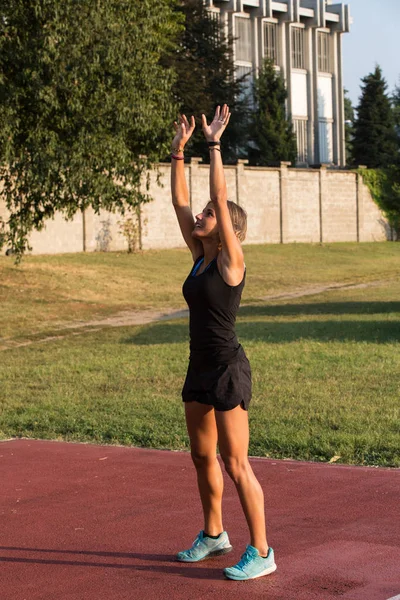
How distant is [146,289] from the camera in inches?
1358

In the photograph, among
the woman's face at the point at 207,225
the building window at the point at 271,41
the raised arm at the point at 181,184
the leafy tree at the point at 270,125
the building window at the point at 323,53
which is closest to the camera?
the woman's face at the point at 207,225

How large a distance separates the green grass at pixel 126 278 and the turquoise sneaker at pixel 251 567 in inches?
707

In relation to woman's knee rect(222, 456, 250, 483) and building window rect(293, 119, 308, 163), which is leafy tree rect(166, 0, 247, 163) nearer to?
building window rect(293, 119, 308, 163)

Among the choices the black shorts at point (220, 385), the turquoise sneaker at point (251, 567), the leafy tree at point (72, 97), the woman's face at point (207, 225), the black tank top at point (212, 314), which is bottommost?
the turquoise sneaker at point (251, 567)

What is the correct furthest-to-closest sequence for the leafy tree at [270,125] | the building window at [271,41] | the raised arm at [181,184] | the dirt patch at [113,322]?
the building window at [271,41] → the leafy tree at [270,125] → the dirt patch at [113,322] → the raised arm at [181,184]

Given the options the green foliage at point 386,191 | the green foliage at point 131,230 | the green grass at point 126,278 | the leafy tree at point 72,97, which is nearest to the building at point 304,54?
the green foliage at point 386,191

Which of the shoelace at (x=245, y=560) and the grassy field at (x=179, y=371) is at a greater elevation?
the shoelace at (x=245, y=560)

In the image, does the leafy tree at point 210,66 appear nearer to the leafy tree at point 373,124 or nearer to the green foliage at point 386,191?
the green foliage at point 386,191

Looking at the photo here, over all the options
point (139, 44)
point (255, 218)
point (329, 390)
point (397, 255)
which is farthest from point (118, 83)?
point (397, 255)

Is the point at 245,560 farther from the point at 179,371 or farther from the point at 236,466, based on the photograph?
the point at 179,371

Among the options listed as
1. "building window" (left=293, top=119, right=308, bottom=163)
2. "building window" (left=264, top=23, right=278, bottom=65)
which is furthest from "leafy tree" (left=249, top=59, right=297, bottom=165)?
"building window" (left=293, top=119, right=308, bottom=163)

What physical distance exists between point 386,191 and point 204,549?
5624cm

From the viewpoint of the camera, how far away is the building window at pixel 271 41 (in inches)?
3022

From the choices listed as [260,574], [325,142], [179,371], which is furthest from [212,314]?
[325,142]
